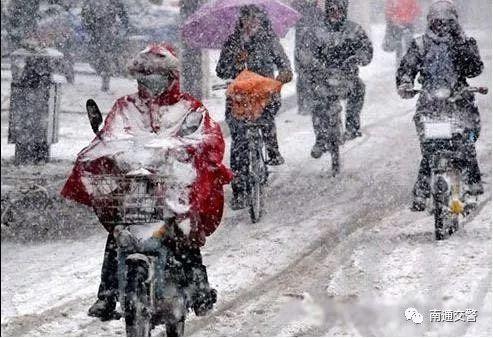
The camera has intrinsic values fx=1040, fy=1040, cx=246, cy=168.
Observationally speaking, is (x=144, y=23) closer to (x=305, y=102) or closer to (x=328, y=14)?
(x=305, y=102)

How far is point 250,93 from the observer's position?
9.58 meters

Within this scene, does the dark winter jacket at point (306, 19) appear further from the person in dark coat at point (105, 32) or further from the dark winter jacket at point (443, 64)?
the dark winter jacket at point (443, 64)

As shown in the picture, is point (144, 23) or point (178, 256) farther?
point (144, 23)

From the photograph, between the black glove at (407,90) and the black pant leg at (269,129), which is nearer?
the black glove at (407,90)

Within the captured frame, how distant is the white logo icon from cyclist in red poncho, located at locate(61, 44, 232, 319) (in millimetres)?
1486

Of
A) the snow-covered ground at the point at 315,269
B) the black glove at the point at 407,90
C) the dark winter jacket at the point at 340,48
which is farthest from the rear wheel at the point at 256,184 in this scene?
the dark winter jacket at the point at 340,48

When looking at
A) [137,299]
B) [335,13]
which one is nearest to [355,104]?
[335,13]

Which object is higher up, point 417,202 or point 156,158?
point 156,158

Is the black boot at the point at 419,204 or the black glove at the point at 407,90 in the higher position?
the black glove at the point at 407,90

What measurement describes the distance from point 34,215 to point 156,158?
4.60m

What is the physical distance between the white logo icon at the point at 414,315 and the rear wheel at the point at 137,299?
2.06 metres

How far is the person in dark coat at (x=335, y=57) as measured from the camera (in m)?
11.7

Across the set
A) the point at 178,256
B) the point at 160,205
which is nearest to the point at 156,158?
the point at 160,205

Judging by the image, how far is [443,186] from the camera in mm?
8875
